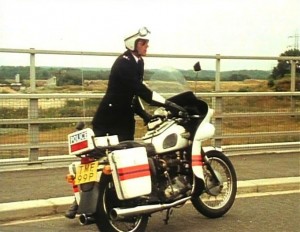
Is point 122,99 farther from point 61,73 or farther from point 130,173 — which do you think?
point 61,73

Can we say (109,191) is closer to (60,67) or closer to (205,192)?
(205,192)

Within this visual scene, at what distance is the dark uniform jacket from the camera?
6.14 meters

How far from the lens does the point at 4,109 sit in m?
8.87

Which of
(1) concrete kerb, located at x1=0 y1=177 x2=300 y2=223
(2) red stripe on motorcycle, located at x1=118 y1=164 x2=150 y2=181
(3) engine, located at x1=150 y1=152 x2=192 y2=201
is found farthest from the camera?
(1) concrete kerb, located at x1=0 y1=177 x2=300 y2=223

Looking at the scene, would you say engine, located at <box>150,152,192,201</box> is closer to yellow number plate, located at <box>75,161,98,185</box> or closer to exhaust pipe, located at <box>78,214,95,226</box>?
yellow number plate, located at <box>75,161,98,185</box>

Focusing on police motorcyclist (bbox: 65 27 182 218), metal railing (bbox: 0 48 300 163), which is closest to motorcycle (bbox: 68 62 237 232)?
police motorcyclist (bbox: 65 27 182 218)

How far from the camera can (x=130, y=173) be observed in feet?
17.7

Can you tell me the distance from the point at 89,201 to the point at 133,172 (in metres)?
0.48

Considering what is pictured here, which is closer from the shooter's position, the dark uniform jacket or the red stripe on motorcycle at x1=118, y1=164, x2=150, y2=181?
the red stripe on motorcycle at x1=118, y1=164, x2=150, y2=181

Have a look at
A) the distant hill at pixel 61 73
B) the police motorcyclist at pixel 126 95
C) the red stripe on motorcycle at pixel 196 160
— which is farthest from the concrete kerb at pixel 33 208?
the distant hill at pixel 61 73

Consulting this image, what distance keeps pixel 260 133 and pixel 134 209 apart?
5969 millimetres

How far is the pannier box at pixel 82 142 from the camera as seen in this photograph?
5.53 meters

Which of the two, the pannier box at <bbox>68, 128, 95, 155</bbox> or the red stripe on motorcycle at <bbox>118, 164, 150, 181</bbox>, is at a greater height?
the pannier box at <bbox>68, 128, 95, 155</bbox>

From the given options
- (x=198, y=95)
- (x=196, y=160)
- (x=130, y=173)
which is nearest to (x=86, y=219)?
A: (x=130, y=173)
